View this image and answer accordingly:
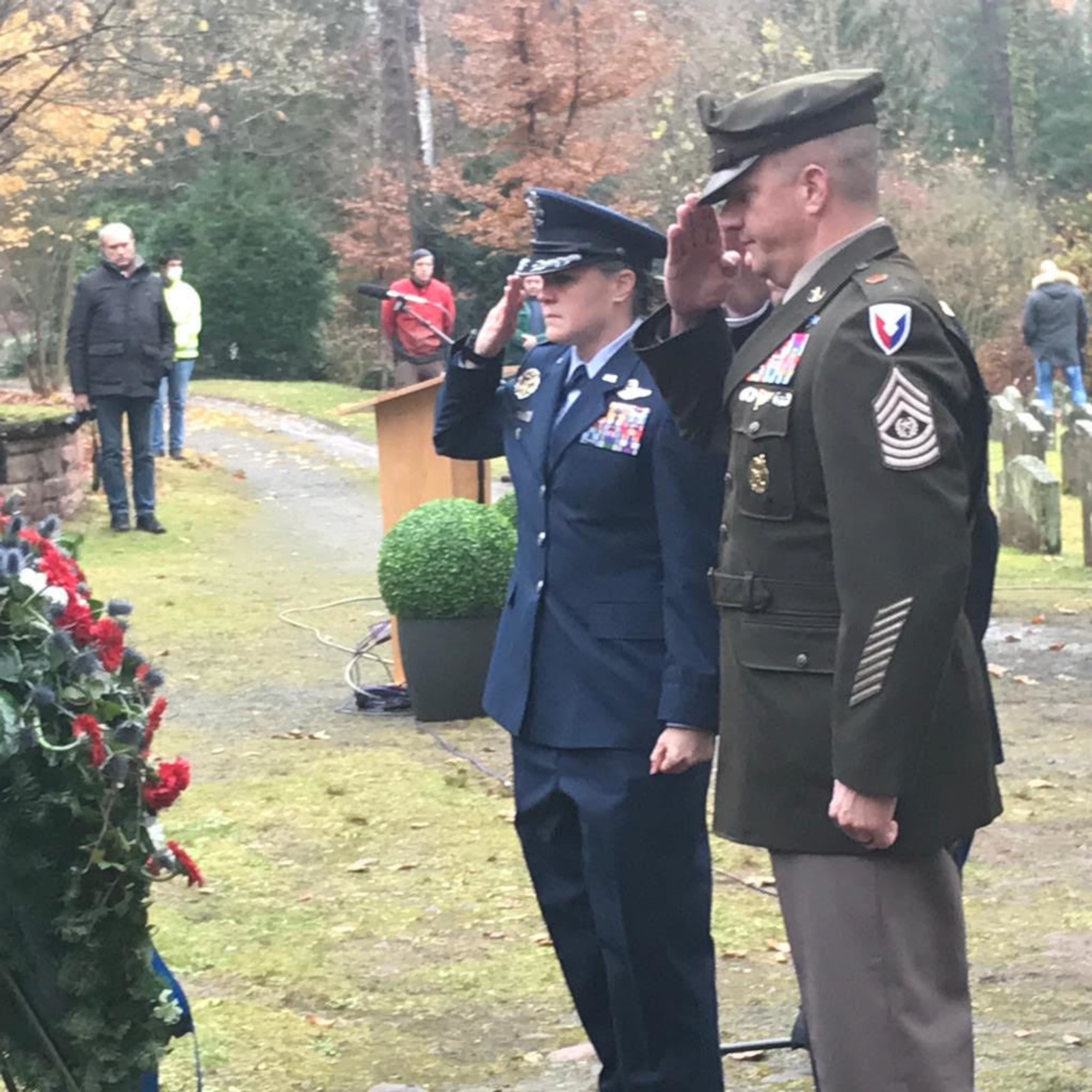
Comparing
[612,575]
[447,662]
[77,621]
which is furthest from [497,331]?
[447,662]

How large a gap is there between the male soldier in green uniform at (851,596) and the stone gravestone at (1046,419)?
1780 cm

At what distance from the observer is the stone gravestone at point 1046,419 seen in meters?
21.1

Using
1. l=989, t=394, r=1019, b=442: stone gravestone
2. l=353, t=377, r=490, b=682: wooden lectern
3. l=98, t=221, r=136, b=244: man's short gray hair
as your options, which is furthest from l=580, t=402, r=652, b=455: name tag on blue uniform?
l=989, t=394, r=1019, b=442: stone gravestone

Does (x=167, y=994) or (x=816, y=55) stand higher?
(x=816, y=55)

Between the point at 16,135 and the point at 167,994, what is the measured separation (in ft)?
57.2

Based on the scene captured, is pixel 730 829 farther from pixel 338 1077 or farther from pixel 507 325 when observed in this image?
pixel 338 1077

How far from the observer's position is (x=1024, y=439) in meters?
17.8

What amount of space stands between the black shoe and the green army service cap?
13277 mm

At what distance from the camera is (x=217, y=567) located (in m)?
14.8

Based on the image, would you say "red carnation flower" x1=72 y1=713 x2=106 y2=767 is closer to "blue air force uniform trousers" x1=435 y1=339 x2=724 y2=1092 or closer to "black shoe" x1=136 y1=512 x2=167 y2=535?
"blue air force uniform trousers" x1=435 y1=339 x2=724 y2=1092

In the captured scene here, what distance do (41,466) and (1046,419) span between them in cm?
1041

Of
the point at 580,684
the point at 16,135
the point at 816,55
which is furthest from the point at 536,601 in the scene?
the point at 816,55

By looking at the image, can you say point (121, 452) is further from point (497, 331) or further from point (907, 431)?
point (907, 431)

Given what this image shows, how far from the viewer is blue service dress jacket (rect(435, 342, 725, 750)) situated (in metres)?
4.00
